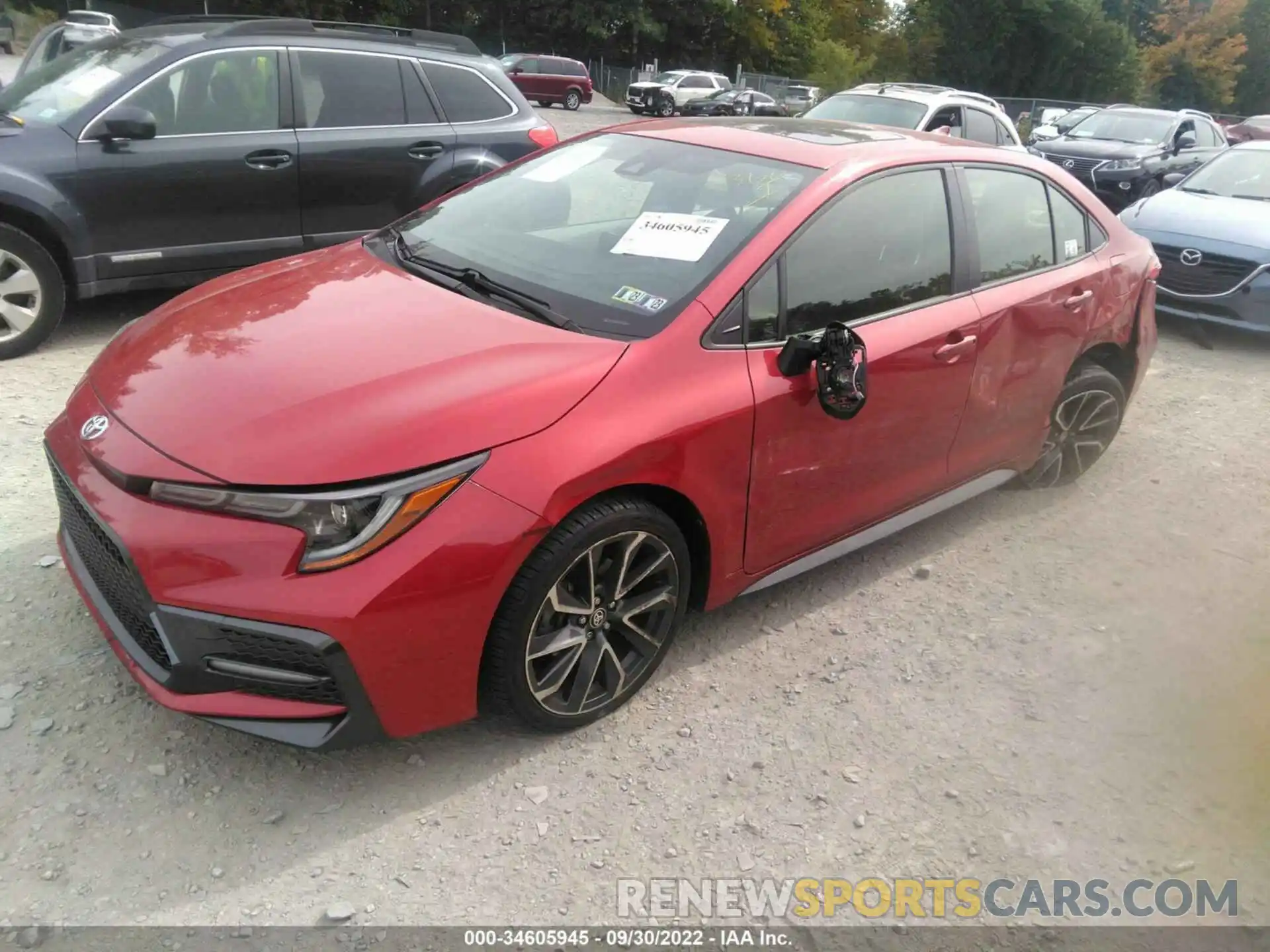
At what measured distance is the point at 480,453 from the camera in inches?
96.3

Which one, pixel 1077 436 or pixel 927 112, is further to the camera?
pixel 927 112

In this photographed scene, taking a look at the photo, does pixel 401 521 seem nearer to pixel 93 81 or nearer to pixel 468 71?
pixel 93 81

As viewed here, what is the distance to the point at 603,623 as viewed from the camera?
281 centimetres

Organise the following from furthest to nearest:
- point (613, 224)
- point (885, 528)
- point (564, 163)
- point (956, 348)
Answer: point (564, 163), point (885, 528), point (956, 348), point (613, 224)

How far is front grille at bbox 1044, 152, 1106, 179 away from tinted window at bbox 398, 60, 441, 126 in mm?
9367

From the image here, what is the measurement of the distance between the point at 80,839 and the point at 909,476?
2804 mm

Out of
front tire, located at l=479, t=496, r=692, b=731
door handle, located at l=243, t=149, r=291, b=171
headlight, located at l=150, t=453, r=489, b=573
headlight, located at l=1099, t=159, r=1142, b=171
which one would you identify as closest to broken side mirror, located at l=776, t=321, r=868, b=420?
front tire, located at l=479, t=496, r=692, b=731

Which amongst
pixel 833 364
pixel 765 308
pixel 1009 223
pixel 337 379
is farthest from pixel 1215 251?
pixel 337 379

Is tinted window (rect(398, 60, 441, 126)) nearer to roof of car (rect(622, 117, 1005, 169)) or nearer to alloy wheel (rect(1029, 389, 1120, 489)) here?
roof of car (rect(622, 117, 1005, 169))

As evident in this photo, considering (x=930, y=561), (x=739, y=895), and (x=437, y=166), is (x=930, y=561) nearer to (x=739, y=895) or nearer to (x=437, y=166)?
(x=739, y=895)

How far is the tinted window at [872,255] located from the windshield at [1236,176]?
21.2 ft

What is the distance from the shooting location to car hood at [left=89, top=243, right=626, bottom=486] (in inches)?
93.7

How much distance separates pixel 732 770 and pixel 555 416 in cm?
114

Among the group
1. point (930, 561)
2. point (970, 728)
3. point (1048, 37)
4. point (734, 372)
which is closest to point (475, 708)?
point (734, 372)
